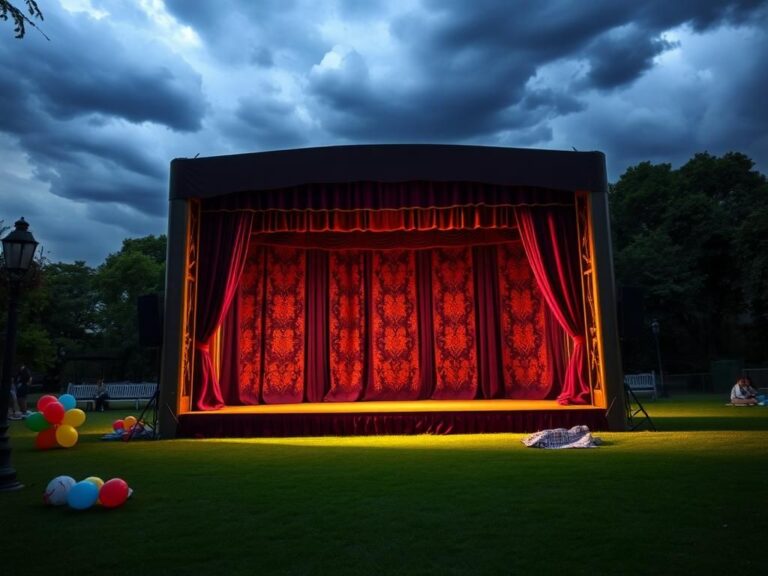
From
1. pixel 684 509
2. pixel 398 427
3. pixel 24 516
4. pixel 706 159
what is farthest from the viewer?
pixel 706 159

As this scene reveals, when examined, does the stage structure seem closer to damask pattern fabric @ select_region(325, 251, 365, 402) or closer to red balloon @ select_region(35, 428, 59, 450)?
damask pattern fabric @ select_region(325, 251, 365, 402)

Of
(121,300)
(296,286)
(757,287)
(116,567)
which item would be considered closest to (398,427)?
(296,286)

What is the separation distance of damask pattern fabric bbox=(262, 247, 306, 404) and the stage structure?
0.9 inches

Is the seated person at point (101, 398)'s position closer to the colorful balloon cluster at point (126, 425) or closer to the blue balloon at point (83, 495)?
the colorful balloon cluster at point (126, 425)

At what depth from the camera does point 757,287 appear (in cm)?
1759

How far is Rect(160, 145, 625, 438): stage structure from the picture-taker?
22.8ft

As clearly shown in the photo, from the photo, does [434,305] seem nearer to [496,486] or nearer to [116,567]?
[496,486]

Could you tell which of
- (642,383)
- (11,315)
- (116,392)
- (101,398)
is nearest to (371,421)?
(11,315)

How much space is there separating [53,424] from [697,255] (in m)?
21.6

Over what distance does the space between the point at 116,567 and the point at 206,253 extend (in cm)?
577

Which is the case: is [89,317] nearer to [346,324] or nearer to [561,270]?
[346,324]

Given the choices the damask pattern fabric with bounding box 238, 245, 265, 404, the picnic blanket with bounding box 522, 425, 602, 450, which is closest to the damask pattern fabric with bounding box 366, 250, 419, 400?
the damask pattern fabric with bounding box 238, 245, 265, 404

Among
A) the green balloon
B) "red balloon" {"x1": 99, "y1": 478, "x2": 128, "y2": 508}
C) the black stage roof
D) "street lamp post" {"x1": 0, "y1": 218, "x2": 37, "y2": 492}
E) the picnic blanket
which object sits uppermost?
the black stage roof

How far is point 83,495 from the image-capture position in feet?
10.6
